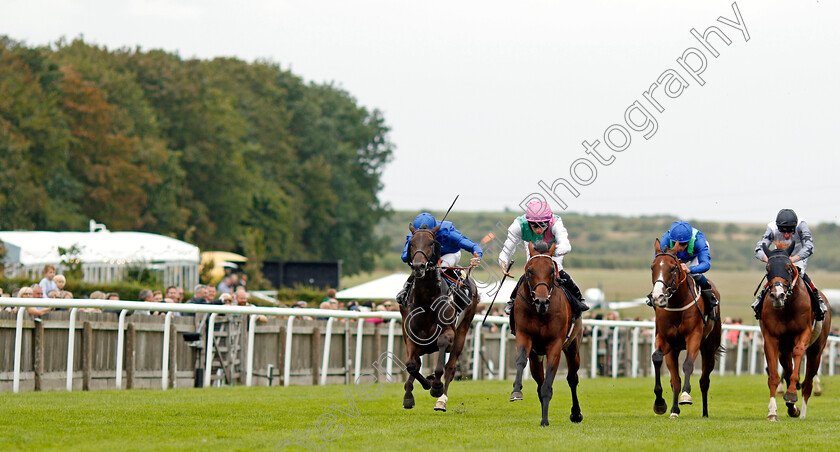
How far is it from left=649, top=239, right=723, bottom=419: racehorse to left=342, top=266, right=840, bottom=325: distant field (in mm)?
73526

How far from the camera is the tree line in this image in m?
42.3

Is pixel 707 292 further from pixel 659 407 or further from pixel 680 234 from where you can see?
pixel 659 407

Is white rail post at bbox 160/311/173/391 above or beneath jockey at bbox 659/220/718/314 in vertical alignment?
beneath

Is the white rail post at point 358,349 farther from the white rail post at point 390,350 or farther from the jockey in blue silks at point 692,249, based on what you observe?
the jockey in blue silks at point 692,249

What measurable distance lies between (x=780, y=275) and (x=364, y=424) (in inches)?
158

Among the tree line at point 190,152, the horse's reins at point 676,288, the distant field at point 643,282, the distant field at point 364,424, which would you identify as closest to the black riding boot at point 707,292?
the horse's reins at point 676,288

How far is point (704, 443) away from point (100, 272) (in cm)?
2101

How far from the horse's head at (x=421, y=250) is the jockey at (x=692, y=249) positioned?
223cm

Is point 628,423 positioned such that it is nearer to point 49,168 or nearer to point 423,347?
point 423,347

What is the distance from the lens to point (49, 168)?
42906 mm

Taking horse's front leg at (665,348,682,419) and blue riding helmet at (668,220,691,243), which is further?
blue riding helmet at (668,220,691,243)

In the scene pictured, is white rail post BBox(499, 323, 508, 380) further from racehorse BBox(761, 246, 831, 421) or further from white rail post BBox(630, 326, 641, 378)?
racehorse BBox(761, 246, 831, 421)

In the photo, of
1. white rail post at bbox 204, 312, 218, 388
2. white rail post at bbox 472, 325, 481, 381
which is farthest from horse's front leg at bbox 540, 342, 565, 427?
white rail post at bbox 472, 325, 481, 381

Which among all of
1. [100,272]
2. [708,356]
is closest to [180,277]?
[100,272]
